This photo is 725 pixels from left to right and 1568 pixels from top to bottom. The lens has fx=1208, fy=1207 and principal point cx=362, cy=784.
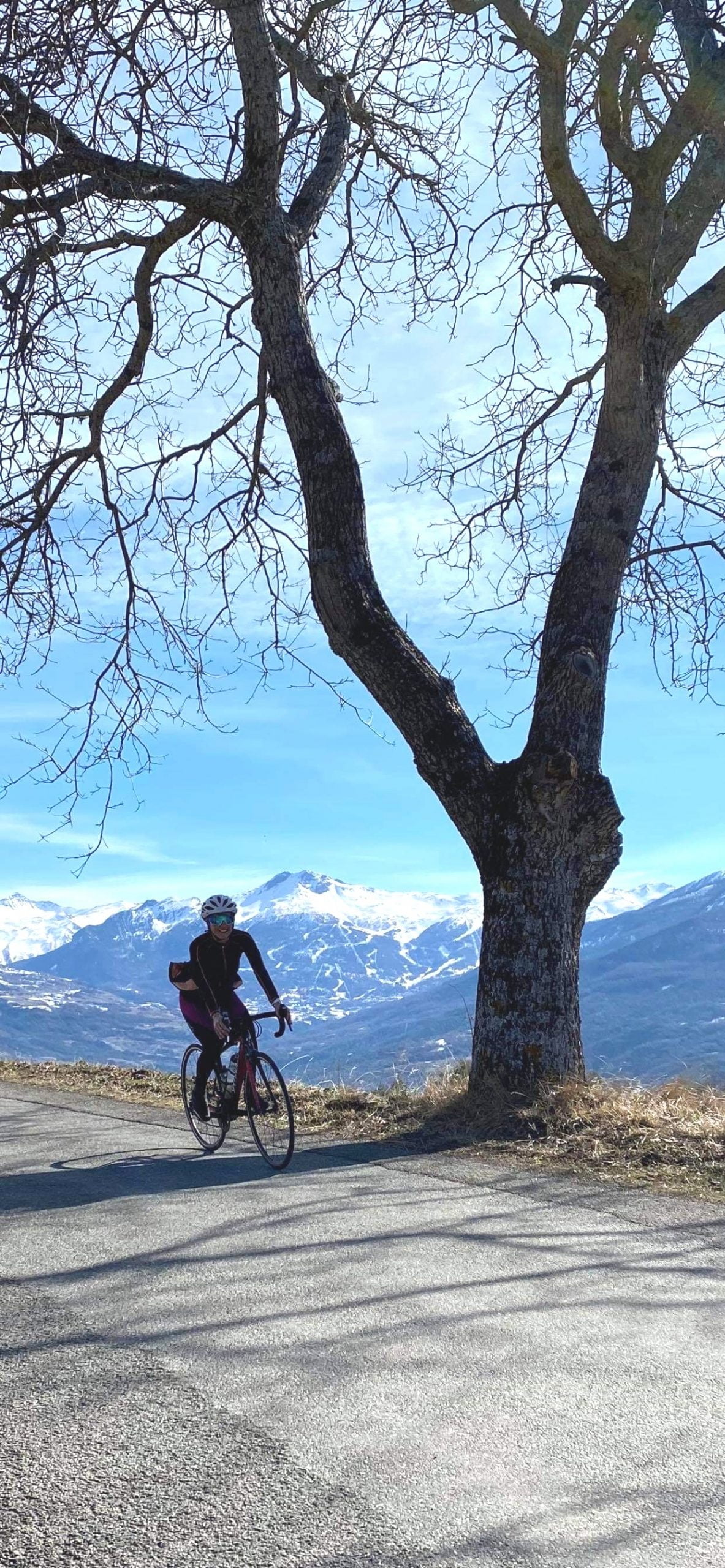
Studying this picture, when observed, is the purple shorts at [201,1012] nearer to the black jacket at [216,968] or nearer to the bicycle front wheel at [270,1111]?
the black jacket at [216,968]

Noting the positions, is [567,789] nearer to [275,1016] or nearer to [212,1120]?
[275,1016]

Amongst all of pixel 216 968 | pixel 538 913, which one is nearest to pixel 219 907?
pixel 216 968

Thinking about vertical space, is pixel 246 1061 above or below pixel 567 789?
below

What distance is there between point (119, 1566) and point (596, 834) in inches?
288

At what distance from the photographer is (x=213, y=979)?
9.30 m

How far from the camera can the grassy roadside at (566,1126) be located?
7840mm

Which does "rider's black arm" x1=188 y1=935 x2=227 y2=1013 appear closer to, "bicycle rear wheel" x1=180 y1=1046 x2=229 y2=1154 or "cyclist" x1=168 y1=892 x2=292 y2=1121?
"cyclist" x1=168 y1=892 x2=292 y2=1121

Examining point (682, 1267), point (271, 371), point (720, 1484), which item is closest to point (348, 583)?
point (271, 371)

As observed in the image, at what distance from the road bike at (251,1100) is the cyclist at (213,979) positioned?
69 millimetres

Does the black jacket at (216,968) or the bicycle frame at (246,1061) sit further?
the black jacket at (216,968)

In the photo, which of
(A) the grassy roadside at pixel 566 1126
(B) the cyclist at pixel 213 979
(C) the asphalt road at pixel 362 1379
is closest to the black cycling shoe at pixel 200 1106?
(B) the cyclist at pixel 213 979

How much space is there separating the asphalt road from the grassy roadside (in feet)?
2.61

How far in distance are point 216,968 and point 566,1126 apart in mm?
2860

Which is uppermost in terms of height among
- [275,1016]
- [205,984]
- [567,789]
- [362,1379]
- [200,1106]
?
[567,789]
